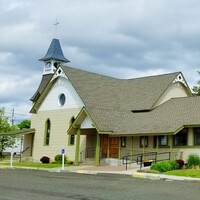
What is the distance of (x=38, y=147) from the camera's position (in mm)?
43281

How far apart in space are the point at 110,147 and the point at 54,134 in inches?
300

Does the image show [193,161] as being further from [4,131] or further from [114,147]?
[4,131]

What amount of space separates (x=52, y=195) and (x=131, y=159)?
20.2 m

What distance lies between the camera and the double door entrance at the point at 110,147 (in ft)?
118

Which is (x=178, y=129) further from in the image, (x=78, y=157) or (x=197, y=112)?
(x=78, y=157)

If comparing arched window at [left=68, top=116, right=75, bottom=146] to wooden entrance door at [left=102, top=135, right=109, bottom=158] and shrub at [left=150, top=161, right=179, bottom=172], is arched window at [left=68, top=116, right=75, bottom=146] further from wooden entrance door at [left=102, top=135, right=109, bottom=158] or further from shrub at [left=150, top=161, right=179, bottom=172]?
shrub at [left=150, top=161, right=179, bottom=172]

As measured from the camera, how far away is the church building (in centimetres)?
3198

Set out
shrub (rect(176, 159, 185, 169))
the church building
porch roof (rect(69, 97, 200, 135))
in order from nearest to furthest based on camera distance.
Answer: shrub (rect(176, 159, 185, 169))
porch roof (rect(69, 97, 200, 135))
the church building

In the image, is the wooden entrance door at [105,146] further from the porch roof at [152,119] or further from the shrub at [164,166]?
the shrub at [164,166]

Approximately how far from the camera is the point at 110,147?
36.2m

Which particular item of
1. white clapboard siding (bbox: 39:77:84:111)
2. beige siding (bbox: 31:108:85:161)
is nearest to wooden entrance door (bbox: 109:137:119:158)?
beige siding (bbox: 31:108:85:161)

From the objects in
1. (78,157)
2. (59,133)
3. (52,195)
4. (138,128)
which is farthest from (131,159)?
(52,195)

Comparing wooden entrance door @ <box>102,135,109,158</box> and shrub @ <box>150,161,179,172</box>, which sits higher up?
wooden entrance door @ <box>102,135,109,158</box>

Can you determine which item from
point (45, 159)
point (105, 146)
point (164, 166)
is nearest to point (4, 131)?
point (45, 159)
